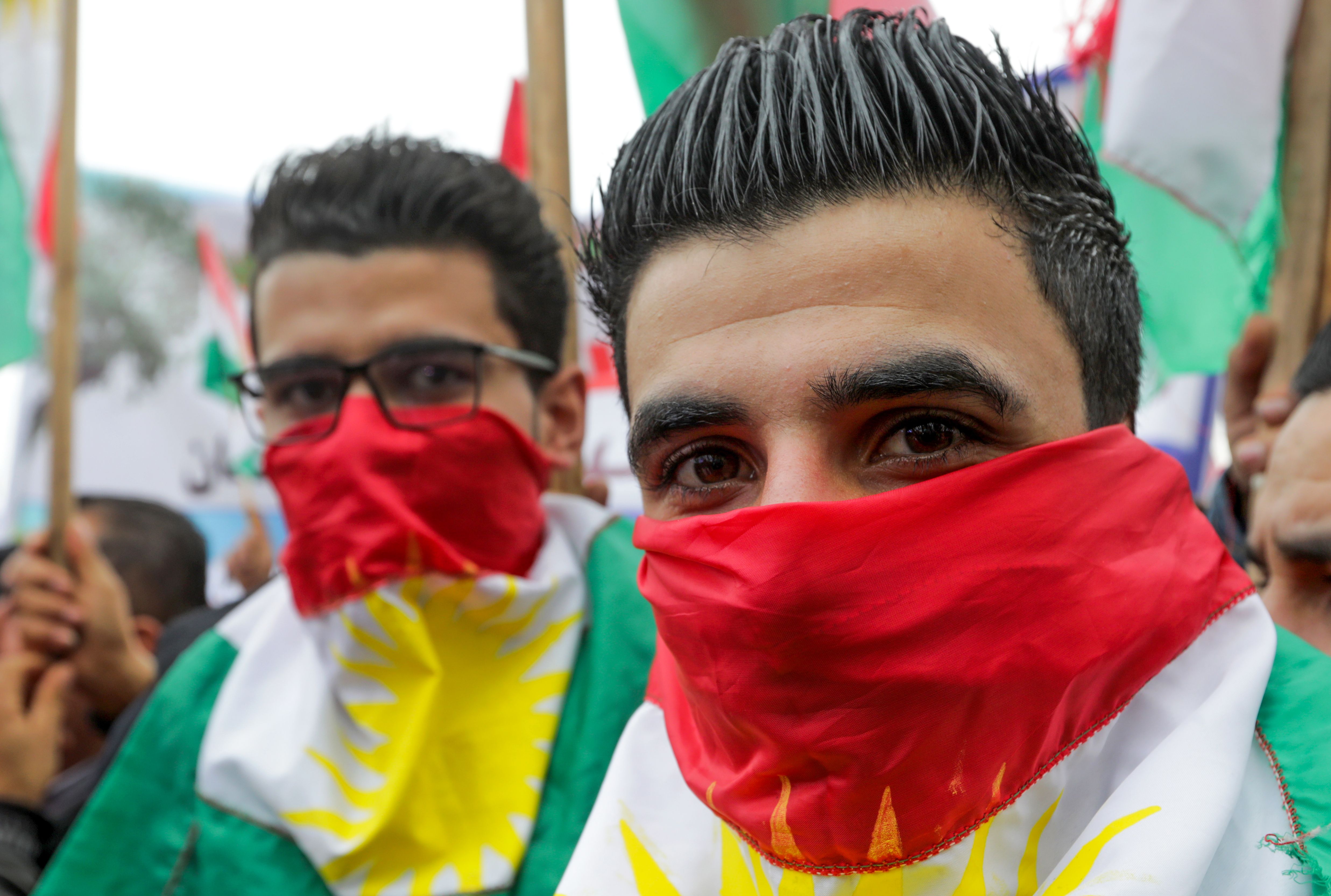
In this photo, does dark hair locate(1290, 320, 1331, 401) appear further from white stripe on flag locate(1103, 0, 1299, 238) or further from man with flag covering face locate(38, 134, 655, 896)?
man with flag covering face locate(38, 134, 655, 896)

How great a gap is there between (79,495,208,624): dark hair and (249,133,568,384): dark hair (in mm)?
1727

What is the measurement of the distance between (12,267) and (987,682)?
3.34 m

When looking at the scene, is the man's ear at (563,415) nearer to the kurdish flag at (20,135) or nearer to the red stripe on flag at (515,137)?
the red stripe on flag at (515,137)

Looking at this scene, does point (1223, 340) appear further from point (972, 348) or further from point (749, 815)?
point (749, 815)

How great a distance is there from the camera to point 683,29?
2.21 metres

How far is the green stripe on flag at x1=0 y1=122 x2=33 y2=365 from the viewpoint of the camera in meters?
3.26

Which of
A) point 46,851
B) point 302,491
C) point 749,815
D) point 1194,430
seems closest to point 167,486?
point 46,851

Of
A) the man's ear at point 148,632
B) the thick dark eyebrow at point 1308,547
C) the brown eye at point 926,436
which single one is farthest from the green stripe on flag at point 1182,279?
the man's ear at point 148,632

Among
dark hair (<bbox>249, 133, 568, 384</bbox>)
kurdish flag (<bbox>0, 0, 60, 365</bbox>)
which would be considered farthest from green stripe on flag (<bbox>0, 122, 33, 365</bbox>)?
dark hair (<bbox>249, 133, 568, 384</bbox>)

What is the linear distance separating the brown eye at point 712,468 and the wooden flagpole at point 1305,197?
134 cm

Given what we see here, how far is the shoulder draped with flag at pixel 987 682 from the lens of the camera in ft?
3.62

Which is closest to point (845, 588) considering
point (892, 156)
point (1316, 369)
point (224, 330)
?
point (892, 156)

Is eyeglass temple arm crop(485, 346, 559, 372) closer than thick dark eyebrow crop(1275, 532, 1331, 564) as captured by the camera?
No

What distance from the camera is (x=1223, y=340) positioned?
2502mm
